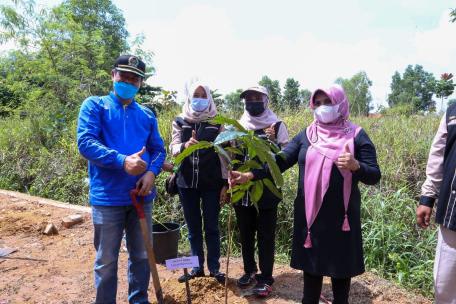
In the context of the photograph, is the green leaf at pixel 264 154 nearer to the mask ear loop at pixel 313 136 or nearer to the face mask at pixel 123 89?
the mask ear loop at pixel 313 136

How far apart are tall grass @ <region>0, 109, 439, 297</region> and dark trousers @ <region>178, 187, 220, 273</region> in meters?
0.91

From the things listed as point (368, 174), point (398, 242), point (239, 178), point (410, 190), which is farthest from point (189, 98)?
point (410, 190)

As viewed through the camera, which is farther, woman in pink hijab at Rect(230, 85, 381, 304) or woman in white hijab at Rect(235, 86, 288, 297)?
woman in white hijab at Rect(235, 86, 288, 297)

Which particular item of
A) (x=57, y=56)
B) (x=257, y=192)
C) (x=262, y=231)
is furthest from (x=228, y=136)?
(x=57, y=56)

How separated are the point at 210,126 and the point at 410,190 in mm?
2629

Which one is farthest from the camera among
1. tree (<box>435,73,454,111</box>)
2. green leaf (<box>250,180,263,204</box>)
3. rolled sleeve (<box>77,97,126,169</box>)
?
tree (<box>435,73,454,111</box>)

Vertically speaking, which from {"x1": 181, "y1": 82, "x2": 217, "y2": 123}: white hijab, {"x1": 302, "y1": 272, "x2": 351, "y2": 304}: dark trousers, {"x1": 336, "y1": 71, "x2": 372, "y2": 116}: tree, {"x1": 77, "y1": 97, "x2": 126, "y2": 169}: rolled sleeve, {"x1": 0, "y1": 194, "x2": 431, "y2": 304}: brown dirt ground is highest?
{"x1": 336, "y1": 71, "x2": 372, "y2": 116}: tree

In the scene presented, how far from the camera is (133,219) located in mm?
2469

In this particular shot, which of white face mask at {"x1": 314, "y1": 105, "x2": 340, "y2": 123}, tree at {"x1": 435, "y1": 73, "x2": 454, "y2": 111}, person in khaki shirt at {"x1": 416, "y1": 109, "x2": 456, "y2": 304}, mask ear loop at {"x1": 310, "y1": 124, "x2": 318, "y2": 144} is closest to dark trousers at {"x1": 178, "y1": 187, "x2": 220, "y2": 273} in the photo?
mask ear loop at {"x1": 310, "y1": 124, "x2": 318, "y2": 144}

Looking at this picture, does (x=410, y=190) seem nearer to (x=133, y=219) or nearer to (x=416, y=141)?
(x=416, y=141)

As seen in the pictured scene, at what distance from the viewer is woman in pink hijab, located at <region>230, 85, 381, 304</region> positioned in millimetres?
2066

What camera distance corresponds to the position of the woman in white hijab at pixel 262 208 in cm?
285

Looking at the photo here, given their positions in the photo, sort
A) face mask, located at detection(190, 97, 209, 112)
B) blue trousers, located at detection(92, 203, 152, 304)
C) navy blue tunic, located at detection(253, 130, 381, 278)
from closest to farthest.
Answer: navy blue tunic, located at detection(253, 130, 381, 278), blue trousers, located at detection(92, 203, 152, 304), face mask, located at detection(190, 97, 209, 112)

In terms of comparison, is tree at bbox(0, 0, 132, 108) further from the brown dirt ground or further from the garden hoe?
the garden hoe
